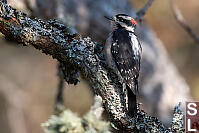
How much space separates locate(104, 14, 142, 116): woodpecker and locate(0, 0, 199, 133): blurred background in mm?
3547

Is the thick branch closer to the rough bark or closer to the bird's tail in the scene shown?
the bird's tail

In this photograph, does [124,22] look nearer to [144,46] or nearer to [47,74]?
[144,46]

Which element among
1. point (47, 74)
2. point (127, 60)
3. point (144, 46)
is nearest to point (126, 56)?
point (127, 60)

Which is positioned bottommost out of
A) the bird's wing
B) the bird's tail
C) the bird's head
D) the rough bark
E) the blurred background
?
the bird's tail

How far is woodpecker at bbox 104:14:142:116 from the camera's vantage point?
2.95 m

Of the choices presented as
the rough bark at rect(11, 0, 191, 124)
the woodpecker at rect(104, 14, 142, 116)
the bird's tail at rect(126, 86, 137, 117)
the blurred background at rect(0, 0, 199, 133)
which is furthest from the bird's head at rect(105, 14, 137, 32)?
the blurred background at rect(0, 0, 199, 133)

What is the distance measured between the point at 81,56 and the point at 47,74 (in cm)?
516

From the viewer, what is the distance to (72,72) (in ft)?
9.43

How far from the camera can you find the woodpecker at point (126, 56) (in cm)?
295

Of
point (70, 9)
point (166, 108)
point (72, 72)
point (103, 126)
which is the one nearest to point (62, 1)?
point (70, 9)

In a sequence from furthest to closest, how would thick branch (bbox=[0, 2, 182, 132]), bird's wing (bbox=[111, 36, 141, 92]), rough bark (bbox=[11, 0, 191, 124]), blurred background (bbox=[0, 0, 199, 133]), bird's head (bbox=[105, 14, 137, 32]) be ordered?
blurred background (bbox=[0, 0, 199, 133]) < rough bark (bbox=[11, 0, 191, 124]) < bird's head (bbox=[105, 14, 137, 32]) < bird's wing (bbox=[111, 36, 141, 92]) < thick branch (bbox=[0, 2, 182, 132])

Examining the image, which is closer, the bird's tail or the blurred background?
the bird's tail

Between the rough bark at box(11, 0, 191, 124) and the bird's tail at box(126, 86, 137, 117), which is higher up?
the rough bark at box(11, 0, 191, 124)

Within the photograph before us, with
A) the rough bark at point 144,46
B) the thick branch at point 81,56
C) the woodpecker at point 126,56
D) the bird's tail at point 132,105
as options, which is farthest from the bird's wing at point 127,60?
the rough bark at point 144,46
